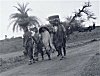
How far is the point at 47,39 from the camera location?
18.0 m

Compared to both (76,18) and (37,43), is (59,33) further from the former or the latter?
(76,18)

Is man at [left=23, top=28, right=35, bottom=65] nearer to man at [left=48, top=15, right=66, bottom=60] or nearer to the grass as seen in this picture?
man at [left=48, top=15, right=66, bottom=60]

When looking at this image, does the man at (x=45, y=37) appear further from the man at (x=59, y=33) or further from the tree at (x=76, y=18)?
the tree at (x=76, y=18)

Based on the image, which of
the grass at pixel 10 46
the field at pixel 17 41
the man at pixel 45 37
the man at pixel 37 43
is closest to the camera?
the man at pixel 45 37

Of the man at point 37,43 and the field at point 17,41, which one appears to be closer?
the man at point 37,43

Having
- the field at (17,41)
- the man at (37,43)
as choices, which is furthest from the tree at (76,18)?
the man at (37,43)

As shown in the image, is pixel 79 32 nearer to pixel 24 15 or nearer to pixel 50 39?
pixel 24 15

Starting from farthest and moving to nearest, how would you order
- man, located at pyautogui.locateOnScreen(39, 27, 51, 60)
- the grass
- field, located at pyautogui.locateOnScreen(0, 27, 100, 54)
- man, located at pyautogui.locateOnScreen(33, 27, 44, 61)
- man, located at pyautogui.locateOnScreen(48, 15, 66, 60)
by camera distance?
field, located at pyautogui.locateOnScreen(0, 27, 100, 54) → the grass → man, located at pyautogui.locateOnScreen(33, 27, 44, 61) → man, located at pyautogui.locateOnScreen(39, 27, 51, 60) → man, located at pyautogui.locateOnScreen(48, 15, 66, 60)

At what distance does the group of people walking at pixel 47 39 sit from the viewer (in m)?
16.8

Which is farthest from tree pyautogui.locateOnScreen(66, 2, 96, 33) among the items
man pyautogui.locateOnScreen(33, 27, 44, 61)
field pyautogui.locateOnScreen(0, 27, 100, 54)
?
man pyautogui.locateOnScreen(33, 27, 44, 61)

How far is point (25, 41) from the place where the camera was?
18031 millimetres

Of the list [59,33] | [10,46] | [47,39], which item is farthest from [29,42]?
[10,46]

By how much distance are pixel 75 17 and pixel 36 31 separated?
30767 millimetres

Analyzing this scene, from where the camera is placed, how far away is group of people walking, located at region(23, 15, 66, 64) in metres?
16.8
